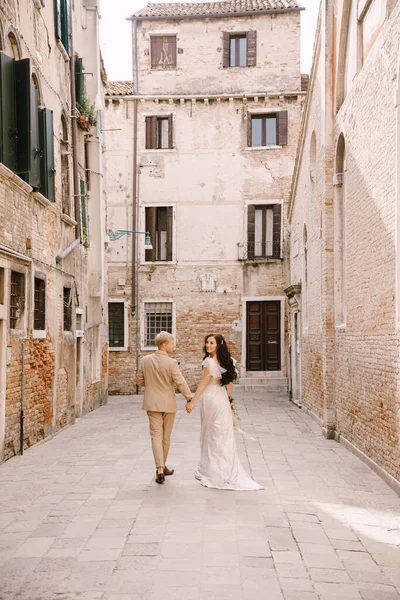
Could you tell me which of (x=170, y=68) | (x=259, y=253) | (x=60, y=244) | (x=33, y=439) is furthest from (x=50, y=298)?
(x=170, y=68)

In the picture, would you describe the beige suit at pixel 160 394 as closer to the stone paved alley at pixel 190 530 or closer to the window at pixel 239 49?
the stone paved alley at pixel 190 530

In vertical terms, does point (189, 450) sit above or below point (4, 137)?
below

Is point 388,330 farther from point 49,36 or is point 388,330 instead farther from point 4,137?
point 49,36

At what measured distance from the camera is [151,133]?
2333 centimetres

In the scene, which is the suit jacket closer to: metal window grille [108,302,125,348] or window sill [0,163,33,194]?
window sill [0,163,33,194]

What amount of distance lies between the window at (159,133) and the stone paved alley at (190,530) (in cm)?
1421

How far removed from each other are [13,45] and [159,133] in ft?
42.5

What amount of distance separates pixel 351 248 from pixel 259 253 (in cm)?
1167

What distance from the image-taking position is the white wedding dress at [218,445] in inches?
311

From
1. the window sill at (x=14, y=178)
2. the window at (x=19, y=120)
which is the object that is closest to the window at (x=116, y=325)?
the window at (x=19, y=120)

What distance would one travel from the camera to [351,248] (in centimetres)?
1127

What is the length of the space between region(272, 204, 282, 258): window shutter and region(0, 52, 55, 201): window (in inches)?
491

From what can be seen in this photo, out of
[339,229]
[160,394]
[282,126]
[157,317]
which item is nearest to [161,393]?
[160,394]

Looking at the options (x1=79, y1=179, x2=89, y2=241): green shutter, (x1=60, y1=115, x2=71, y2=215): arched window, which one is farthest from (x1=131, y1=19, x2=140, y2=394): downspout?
(x1=60, y1=115, x2=71, y2=215): arched window
